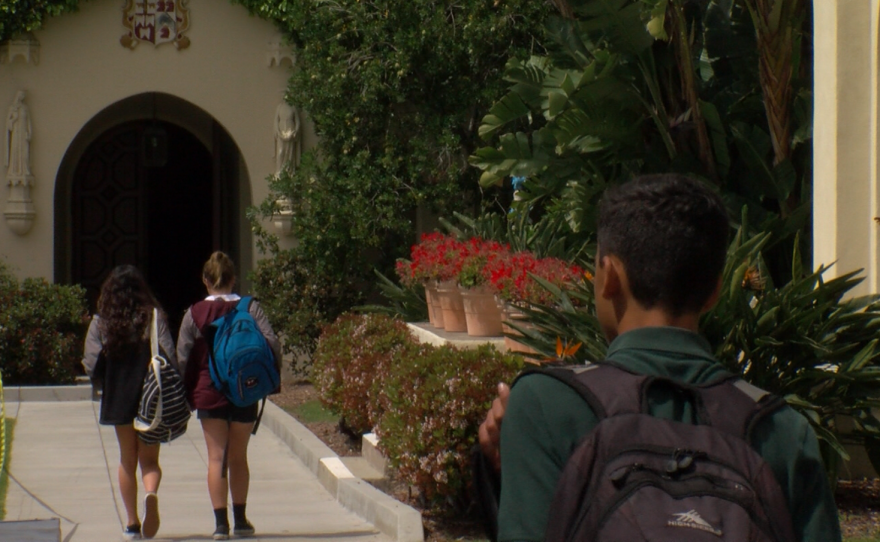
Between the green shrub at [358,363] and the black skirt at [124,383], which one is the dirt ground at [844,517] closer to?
the green shrub at [358,363]

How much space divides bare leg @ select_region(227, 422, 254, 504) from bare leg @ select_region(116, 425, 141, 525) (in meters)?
0.58

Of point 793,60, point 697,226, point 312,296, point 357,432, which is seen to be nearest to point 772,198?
point 793,60

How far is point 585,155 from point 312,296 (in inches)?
177

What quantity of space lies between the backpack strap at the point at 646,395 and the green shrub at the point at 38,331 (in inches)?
485

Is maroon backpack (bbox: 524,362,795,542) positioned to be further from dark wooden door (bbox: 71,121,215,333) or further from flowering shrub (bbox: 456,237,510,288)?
dark wooden door (bbox: 71,121,215,333)

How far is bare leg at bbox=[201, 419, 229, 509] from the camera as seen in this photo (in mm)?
6934

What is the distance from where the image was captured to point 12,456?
9914 mm

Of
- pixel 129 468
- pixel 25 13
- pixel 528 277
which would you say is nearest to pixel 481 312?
pixel 528 277

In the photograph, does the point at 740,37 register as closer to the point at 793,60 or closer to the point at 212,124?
the point at 793,60

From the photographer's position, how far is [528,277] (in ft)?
28.0

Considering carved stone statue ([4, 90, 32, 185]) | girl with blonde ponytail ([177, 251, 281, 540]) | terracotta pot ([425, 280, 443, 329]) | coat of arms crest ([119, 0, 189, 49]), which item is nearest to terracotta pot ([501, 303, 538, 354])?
terracotta pot ([425, 280, 443, 329])

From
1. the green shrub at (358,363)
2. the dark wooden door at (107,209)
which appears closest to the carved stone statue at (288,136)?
the dark wooden door at (107,209)

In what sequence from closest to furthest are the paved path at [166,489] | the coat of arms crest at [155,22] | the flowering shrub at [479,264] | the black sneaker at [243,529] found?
the black sneaker at [243,529] < the paved path at [166,489] < the flowering shrub at [479,264] < the coat of arms crest at [155,22]

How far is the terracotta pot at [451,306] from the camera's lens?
10031 millimetres
